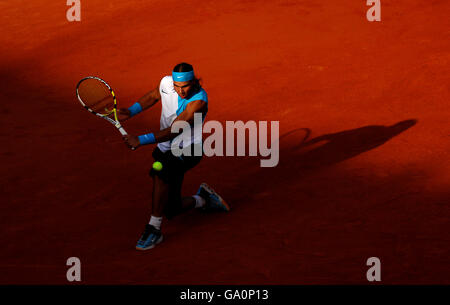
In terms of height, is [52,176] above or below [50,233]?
above

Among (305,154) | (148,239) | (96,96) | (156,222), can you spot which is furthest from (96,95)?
(305,154)

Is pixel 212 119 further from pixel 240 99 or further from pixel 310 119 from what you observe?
pixel 310 119

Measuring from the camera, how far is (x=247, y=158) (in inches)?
340

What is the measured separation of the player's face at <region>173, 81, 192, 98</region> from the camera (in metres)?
6.31

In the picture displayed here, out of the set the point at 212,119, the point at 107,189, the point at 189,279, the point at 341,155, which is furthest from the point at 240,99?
the point at 189,279

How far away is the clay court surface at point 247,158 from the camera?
633cm

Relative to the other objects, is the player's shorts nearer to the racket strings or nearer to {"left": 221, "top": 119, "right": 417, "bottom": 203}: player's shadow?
the racket strings

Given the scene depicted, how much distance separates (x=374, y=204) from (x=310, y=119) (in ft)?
8.83

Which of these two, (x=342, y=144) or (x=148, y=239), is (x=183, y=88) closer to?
(x=148, y=239)

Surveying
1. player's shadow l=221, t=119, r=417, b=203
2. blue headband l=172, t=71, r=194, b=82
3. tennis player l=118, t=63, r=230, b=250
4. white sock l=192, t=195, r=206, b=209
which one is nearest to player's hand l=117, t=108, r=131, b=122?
tennis player l=118, t=63, r=230, b=250

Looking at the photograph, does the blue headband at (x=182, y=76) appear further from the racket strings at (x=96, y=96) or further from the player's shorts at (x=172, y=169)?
the racket strings at (x=96, y=96)

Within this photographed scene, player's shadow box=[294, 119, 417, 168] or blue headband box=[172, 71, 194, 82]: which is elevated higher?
player's shadow box=[294, 119, 417, 168]

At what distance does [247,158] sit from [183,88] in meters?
2.50

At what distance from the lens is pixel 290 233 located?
6.69 meters
